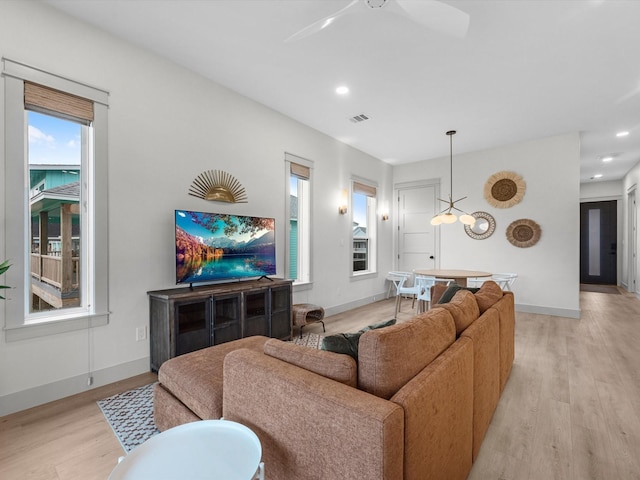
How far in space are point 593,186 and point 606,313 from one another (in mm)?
4995

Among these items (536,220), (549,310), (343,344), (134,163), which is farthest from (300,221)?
(549,310)

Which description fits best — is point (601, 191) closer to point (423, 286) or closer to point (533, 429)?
point (423, 286)

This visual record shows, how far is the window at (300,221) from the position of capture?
179 inches

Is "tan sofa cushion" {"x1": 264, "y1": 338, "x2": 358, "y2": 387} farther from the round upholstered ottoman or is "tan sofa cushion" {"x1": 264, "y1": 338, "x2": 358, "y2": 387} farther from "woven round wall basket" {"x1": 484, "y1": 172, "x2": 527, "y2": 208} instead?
"woven round wall basket" {"x1": 484, "y1": 172, "x2": 527, "y2": 208}

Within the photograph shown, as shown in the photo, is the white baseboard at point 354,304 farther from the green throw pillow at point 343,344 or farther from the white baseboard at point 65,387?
the green throw pillow at point 343,344

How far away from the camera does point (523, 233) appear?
533 cm

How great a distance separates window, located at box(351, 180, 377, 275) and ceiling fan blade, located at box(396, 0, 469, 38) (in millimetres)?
3687

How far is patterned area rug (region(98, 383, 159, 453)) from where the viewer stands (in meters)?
1.90

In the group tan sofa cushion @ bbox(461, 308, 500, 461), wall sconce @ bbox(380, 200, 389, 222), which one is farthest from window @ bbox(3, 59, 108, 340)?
wall sconce @ bbox(380, 200, 389, 222)

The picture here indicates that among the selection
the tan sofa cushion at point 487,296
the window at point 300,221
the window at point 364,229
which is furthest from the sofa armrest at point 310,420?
the window at point 364,229

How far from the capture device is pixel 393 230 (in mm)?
6867

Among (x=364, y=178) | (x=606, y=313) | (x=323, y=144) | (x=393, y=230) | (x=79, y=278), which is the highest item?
(x=323, y=144)

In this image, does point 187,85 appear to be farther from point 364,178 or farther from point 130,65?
point 364,178

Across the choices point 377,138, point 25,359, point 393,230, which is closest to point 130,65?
point 25,359
